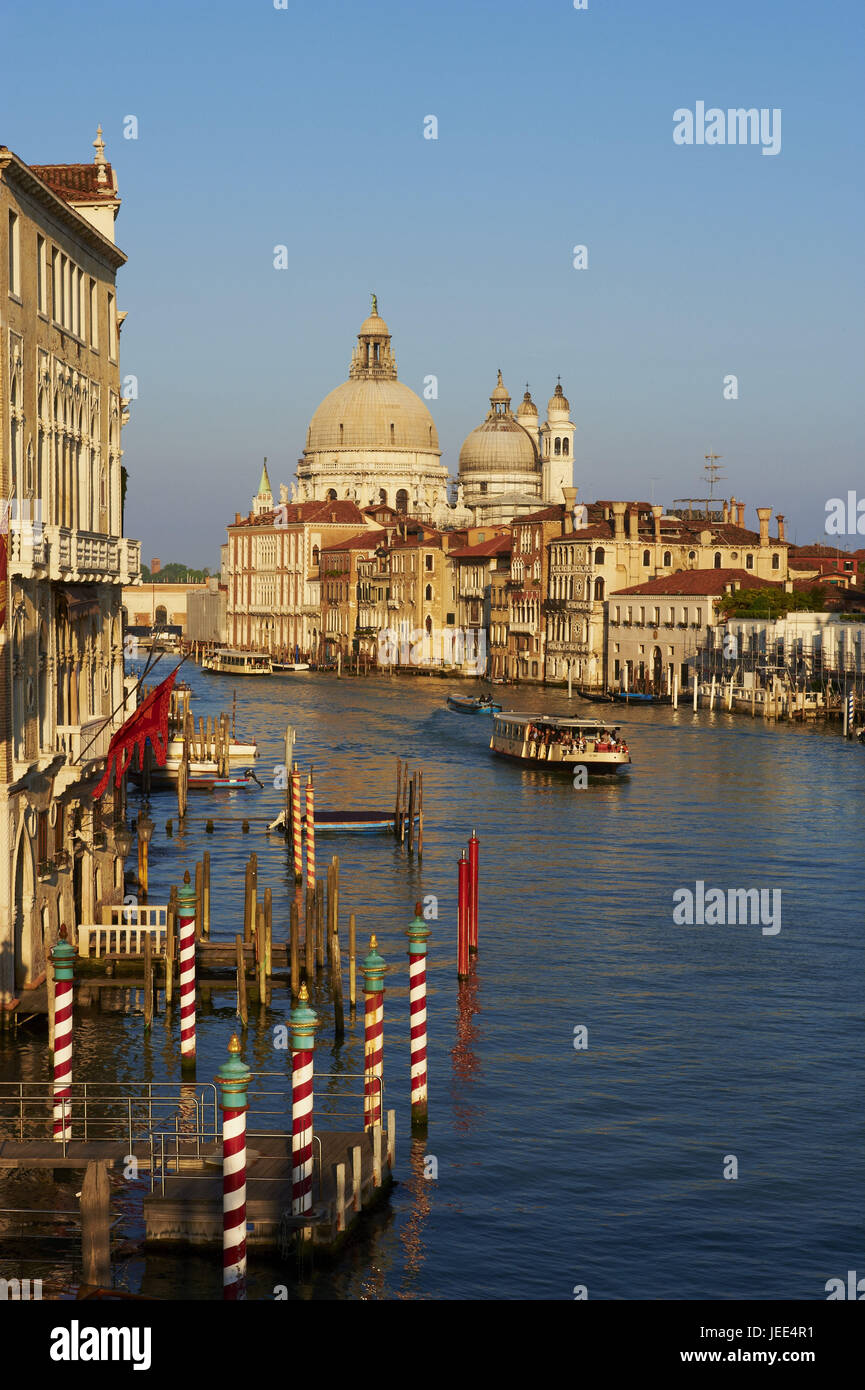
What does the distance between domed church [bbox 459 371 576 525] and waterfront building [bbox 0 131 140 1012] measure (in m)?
111

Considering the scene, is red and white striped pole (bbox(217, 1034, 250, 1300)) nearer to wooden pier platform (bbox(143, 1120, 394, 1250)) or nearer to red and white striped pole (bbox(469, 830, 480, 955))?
wooden pier platform (bbox(143, 1120, 394, 1250))

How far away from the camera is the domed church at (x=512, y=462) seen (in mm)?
136125

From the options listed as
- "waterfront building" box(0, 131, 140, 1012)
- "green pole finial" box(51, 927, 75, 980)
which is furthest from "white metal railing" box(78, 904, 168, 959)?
"green pole finial" box(51, 927, 75, 980)

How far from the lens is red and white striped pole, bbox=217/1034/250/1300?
12.7m

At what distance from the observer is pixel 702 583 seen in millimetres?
86375

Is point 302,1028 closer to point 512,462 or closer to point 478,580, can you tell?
point 478,580

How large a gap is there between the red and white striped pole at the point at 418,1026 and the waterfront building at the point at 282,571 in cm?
11903

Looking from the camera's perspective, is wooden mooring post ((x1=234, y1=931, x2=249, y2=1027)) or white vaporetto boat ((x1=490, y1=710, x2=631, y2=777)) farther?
white vaporetto boat ((x1=490, y1=710, x2=631, y2=777))

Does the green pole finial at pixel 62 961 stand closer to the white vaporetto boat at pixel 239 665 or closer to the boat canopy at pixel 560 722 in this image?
the boat canopy at pixel 560 722

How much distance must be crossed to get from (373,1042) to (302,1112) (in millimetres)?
2740

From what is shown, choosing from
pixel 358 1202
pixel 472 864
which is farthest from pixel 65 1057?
pixel 472 864

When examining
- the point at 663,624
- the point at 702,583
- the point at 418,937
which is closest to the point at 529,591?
the point at 663,624

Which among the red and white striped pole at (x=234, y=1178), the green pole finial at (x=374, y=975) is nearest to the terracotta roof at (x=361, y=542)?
the green pole finial at (x=374, y=975)
